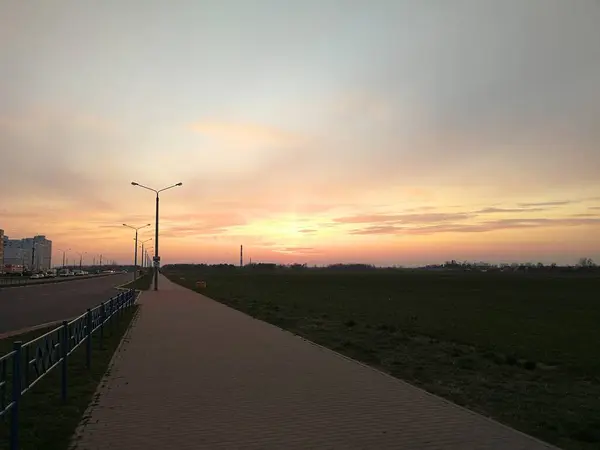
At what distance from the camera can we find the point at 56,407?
709 cm

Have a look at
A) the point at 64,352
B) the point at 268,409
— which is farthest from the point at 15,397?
the point at 268,409

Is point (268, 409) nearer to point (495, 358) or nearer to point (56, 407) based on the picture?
point (56, 407)

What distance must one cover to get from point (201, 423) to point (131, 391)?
2.10 metres

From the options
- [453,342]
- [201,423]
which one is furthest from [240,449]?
[453,342]

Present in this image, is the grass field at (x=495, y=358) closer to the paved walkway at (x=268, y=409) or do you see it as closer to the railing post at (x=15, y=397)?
the paved walkway at (x=268, y=409)

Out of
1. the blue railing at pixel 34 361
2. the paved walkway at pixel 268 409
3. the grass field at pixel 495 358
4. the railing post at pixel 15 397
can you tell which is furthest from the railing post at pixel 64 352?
the grass field at pixel 495 358

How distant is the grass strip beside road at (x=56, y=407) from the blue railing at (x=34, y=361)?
0.83 feet

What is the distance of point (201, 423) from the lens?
20.1 ft

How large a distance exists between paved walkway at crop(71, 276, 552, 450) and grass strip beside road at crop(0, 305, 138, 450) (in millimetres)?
223

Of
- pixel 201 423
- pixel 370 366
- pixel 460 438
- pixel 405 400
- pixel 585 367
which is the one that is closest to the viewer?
pixel 460 438

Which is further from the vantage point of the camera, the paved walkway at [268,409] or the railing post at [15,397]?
the paved walkway at [268,409]

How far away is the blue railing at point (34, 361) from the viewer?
5.14 meters

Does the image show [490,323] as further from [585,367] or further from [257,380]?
[257,380]

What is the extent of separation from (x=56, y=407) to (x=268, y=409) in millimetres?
2705
